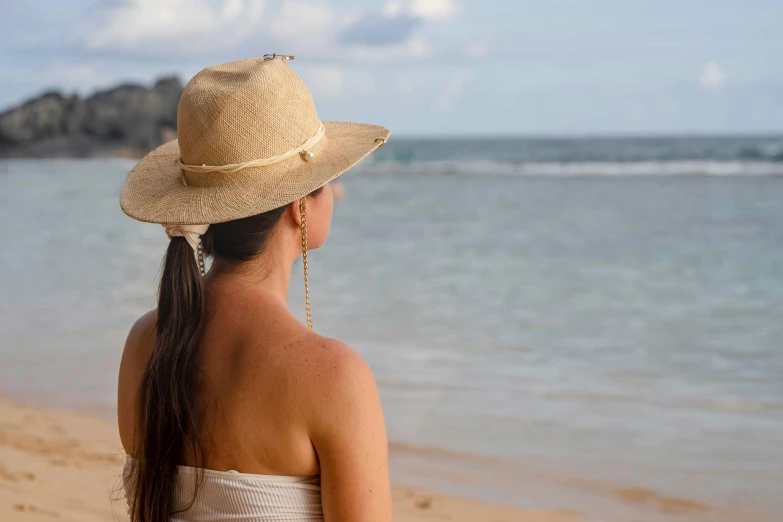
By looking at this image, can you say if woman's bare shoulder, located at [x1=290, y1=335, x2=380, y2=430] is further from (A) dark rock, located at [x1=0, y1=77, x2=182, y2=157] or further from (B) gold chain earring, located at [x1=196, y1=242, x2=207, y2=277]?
(A) dark rock, located at [x1=0, y1=77, x2=182, y2=157]

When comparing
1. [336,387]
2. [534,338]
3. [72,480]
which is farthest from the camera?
[534,338]

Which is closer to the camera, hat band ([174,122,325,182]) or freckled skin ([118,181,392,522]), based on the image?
freckled skin ([118,181,392,522])

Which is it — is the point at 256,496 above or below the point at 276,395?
below

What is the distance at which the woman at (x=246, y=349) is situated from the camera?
1.27m

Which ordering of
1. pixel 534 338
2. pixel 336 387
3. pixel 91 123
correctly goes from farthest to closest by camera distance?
pixel 91 123 → pixel 534 338 → pixel 336 387

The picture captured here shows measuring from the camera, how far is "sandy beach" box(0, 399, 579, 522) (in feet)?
10.6

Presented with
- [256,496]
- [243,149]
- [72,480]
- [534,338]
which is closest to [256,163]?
[243,149]

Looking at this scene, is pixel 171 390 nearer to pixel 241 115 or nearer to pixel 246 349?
pixel 246 349

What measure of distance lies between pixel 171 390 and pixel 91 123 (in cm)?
4691

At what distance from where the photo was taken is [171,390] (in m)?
1.35

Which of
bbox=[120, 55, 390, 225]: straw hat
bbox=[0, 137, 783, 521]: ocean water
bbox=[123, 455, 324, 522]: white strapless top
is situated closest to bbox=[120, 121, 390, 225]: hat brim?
bbox=[120, 55, 390, 225]: straw hat

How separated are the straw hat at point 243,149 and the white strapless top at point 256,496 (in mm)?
409

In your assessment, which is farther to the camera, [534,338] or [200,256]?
[534,338]

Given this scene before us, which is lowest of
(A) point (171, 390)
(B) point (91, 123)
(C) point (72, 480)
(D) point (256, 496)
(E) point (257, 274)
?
(C) point (72, 480)
